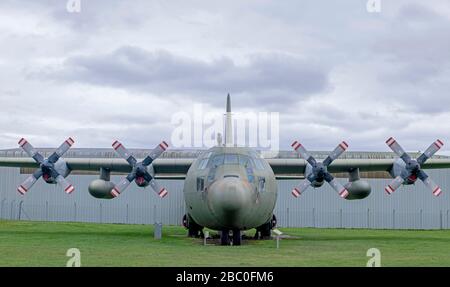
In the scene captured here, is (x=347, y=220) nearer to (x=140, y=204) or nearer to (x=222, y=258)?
(x=140, y=204)

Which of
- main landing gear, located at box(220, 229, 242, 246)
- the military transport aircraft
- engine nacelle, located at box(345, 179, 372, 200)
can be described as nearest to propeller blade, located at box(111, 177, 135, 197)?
the military transport aircraft

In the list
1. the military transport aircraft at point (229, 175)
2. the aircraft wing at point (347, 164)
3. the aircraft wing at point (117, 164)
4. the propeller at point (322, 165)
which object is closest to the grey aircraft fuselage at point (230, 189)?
the military transport aircraft at point (229, 175)

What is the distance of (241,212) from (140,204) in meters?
34.8

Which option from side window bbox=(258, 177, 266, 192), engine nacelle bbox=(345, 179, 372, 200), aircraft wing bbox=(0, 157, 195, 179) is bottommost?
engine nacelle bbox=(345, 179, 372, 200)

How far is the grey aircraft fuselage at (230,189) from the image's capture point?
21.6 meters

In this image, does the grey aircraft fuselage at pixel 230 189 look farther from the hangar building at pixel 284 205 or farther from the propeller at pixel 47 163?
the hangar building at pixel 284 205

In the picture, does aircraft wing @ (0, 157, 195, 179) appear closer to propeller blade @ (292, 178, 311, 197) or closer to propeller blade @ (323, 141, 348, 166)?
propeller blade @ (292, 178, 311, 197)

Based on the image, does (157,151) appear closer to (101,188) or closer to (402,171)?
(101,188)

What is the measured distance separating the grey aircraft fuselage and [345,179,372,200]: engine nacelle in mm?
8674

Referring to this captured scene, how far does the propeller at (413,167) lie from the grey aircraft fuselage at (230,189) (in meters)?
9.09

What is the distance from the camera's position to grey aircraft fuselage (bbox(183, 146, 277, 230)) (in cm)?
2156

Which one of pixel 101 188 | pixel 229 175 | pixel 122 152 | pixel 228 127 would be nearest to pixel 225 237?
pixel 229 175
